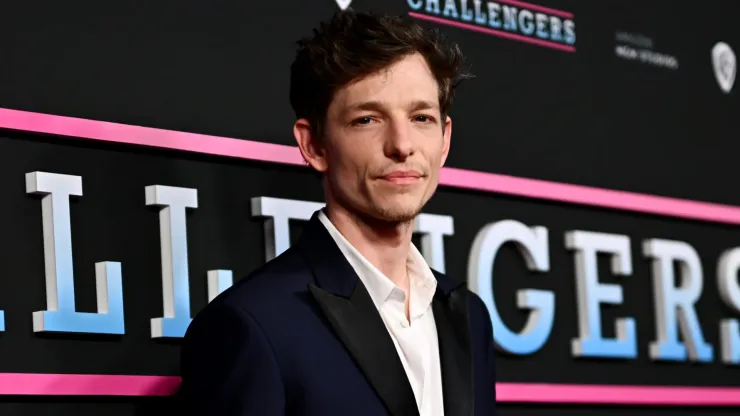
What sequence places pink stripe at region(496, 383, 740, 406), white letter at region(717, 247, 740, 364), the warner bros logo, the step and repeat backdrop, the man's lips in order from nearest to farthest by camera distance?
the man's lips, the step and repeat backdrop, pink stripe at region(496, 383, 740, 406), white letter at region(717, 247, 740, 364), the warner bros logo

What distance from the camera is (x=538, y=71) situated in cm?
276

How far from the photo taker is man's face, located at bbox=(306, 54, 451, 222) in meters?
1.88

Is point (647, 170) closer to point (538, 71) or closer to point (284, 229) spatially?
point (538, 71)

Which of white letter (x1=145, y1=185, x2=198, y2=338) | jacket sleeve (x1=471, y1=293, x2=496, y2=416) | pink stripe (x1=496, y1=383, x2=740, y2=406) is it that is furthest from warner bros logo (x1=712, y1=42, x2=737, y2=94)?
white letter (x1=145, y1=185, x2=198, y2=338)

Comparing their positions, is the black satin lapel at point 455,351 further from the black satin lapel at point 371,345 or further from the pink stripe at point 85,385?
the pink stripe at point 85,385

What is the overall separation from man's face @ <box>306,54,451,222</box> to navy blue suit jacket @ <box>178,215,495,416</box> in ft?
0.31

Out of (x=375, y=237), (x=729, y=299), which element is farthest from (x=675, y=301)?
(x=375, y=237)

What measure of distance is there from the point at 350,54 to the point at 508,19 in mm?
887

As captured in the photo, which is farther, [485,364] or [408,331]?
[485,364]

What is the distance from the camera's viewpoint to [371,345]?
1.83 m

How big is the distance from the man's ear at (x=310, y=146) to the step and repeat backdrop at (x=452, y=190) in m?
0.26

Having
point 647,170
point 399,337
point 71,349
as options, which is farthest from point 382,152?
point 647,170

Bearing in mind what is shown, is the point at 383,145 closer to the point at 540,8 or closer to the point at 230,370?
the point at 230,370

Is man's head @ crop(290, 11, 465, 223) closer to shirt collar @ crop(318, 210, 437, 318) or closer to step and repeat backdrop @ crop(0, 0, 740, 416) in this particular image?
shirt collar @ crop(318, 210, 437, 318)
